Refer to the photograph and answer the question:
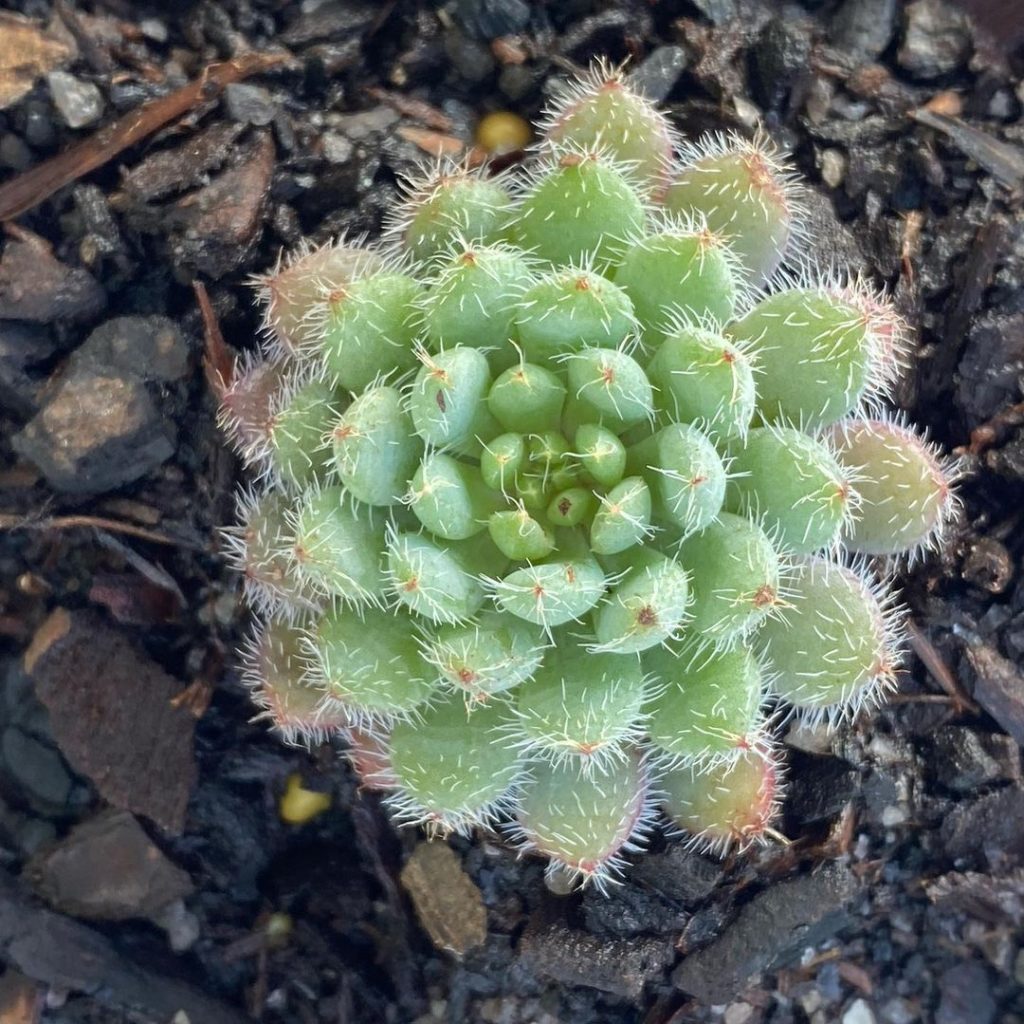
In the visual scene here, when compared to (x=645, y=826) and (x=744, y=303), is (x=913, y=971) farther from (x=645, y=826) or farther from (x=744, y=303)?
(x=744, y=303)

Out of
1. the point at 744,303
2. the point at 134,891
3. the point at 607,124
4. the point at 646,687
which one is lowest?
the point at 134,891

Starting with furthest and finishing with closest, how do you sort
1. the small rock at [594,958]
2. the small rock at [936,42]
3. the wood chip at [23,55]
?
the small rock at [936,42]
the wood chip at [23,55]
the small rock at [594,958]

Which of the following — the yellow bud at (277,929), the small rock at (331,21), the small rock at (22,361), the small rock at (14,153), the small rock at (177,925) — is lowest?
the small rock at (177,925)

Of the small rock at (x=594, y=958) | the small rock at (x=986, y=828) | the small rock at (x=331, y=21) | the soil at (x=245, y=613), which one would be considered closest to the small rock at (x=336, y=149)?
the soil at (x=245, y=613)

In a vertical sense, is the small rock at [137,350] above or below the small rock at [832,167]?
below

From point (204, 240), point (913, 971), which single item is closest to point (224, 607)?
point (204, 240)

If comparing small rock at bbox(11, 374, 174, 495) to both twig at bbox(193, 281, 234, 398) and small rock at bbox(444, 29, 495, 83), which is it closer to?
twig at bbox(193, 281, 234, 398)

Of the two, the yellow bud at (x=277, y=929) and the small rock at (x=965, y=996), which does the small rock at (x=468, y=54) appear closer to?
the yellow bud at (x=277, y=929)

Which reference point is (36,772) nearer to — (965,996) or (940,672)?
(940,672)
